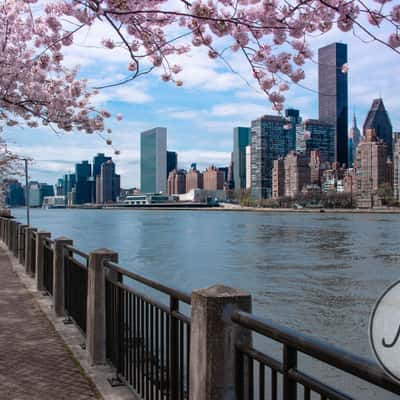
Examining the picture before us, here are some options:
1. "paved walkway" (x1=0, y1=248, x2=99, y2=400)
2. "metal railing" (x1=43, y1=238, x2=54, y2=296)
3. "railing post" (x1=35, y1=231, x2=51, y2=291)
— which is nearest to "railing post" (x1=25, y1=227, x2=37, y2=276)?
"railing post" (x1=35, y1=231, x2=51, y2=291)

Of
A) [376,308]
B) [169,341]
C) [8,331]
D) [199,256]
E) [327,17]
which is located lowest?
[199,256]

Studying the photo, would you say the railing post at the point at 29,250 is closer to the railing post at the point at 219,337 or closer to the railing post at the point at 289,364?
the railing post at the point at 219,337

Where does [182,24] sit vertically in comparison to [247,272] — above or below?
above

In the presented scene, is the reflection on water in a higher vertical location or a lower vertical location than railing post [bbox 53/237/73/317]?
lower

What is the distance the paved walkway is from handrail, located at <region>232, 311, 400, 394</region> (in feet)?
10.5

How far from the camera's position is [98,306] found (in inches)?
253

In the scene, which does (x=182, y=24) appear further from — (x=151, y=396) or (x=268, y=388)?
(x=268, y=388)

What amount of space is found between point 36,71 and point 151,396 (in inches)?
326

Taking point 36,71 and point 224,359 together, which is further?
point 36,71

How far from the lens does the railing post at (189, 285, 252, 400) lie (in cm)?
341

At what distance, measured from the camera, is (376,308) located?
5.47 feet

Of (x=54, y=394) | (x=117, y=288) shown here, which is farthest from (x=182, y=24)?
(x=54, y=394)

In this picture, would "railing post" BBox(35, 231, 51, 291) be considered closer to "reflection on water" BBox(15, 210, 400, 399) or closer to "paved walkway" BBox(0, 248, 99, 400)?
"paved walkway" BBox(0, 248, 99, 400)

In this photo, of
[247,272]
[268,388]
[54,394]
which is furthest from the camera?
[247,272]
